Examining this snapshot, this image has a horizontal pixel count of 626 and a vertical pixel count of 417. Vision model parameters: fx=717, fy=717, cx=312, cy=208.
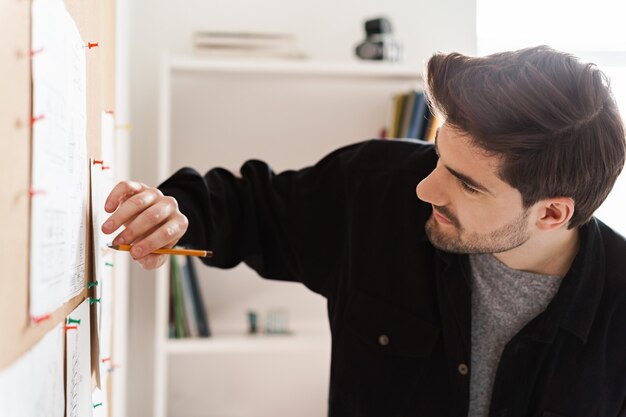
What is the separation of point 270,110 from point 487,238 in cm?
119

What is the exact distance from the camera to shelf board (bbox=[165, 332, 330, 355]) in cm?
198

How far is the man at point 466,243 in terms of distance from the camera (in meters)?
1.08

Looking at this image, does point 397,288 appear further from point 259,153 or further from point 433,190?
point 259,153

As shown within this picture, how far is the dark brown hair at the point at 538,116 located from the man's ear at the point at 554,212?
0.01 m

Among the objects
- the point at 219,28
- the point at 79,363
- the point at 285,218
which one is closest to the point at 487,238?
the point at 285,218

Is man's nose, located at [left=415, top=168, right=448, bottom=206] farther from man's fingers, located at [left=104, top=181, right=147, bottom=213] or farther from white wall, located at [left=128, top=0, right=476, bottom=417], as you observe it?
white wall, located at [left=128, top=0, right=476, bottom=417]

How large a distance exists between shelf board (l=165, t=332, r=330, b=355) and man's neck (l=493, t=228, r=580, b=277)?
86cm

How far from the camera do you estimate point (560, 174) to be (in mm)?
1115

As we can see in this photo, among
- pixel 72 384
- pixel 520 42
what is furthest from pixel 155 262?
pixel 520 42

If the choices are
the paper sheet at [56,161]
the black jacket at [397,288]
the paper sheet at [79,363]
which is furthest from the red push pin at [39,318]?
the black jacket at [397,288]

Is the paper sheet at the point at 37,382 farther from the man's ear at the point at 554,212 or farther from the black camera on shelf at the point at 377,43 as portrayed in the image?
the black camera on shelf at the point at 377,43

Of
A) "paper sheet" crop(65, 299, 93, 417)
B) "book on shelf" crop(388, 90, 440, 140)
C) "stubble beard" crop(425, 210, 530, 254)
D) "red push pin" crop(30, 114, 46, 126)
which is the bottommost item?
"paper sheet" crop(65, 299, 93, 417)

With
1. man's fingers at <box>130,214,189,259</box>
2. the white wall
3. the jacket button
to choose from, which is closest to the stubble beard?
the jacket button

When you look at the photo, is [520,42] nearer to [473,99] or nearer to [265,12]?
[265,12]
